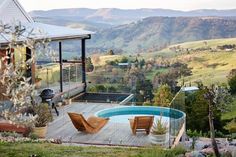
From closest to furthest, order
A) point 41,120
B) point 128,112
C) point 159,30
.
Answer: point 41,120, point 128,112, point 159,30

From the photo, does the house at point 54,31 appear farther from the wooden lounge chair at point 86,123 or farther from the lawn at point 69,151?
the lawn at point 69,151

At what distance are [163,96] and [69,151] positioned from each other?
941 centimetres

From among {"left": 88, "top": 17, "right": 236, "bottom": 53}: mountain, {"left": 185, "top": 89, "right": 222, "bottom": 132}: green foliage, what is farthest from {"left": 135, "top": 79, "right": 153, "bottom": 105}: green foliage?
{"left": 88, "top": 17, "right": 236, "bottom": 53}: mountain

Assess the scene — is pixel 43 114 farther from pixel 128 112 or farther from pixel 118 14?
pixel 118 14

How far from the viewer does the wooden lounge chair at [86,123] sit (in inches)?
487

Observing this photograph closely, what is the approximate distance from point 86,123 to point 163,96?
22.1 feet

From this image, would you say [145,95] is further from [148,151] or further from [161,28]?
[161,28]

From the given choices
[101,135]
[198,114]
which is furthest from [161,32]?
[101,135]

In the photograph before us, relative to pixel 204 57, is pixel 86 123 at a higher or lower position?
higher

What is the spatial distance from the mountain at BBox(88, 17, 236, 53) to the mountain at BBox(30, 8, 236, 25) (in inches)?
140

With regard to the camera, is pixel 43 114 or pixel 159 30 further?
pixel 159 30

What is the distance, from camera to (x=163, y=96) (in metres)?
18.5

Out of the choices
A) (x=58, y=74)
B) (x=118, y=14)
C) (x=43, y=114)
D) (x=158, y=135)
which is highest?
(x=118, y=14)

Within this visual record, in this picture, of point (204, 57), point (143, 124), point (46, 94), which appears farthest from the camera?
point (204, 57)
